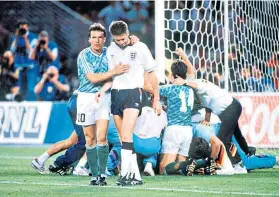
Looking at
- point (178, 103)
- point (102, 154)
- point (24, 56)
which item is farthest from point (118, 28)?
point (24, 56)

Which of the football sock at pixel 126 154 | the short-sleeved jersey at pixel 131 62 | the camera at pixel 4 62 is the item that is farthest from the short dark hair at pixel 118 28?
the camera at pixel 4 62

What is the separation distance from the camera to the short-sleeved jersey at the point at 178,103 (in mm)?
11281

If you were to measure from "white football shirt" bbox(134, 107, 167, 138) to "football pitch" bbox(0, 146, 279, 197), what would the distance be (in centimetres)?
Result: 62

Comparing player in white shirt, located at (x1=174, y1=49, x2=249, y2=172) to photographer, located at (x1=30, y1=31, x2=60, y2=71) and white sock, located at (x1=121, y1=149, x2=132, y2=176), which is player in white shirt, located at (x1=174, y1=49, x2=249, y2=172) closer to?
white sock, located at (x1=121, y1=149, x2=132, y2=176)

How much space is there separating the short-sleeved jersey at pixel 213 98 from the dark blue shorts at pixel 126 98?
7.62 ft

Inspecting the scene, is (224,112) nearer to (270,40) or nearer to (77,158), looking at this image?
(77,158)

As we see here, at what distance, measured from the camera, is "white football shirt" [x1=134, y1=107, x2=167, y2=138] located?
11209 millimetres

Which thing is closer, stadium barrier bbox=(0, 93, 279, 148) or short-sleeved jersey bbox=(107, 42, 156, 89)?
short-sleeved jersey bbox=(107, 42, 156, 89)

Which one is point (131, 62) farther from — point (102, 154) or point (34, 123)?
point (34, 123)

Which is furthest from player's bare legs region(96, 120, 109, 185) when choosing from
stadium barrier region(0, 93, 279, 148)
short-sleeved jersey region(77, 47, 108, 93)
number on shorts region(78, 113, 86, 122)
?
stadium barrier region(0, 93, 279, 148)

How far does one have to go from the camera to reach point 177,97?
444 inches

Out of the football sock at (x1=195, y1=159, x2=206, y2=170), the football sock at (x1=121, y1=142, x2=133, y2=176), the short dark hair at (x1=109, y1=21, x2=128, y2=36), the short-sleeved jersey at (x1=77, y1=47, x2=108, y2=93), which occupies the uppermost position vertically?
the short dark hair at (x1=109, y1=21, x2=128, y2=36)


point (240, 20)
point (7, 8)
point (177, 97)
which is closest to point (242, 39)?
point (240, 20)

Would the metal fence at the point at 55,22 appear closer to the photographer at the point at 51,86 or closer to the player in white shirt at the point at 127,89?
the photographer at the point at 51,86
